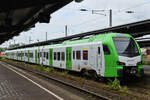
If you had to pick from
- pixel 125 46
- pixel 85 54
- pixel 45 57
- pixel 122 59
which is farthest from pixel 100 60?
pixel 45 57

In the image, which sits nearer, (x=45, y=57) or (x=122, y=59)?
(x=122, y=59)

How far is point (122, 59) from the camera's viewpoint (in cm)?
1157

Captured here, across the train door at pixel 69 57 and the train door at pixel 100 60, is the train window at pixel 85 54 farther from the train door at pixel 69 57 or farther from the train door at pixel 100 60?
the train door at pixel 69 57

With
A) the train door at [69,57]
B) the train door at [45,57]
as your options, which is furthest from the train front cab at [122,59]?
the train door at [45,57]

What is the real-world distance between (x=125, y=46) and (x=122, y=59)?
3.72ft

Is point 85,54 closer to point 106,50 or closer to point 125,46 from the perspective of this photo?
point 106,50

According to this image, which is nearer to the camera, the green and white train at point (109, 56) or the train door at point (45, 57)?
the green and white train at point (109, 56)

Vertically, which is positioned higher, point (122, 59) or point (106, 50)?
point (106, 50)

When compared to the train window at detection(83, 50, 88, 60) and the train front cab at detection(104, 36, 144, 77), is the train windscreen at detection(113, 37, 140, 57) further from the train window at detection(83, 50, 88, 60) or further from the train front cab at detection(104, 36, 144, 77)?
the train window at detection(83, 50, 88, 60)

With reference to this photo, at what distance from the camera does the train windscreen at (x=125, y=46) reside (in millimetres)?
11922

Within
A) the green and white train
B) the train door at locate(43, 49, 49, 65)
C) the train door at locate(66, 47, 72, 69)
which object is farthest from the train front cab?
the train door at locate(43, 49, 49, 65)

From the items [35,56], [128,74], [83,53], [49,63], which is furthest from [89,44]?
[35,56]

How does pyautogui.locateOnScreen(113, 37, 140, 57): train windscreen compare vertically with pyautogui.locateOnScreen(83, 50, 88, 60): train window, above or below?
above

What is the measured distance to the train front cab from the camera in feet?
37.4
